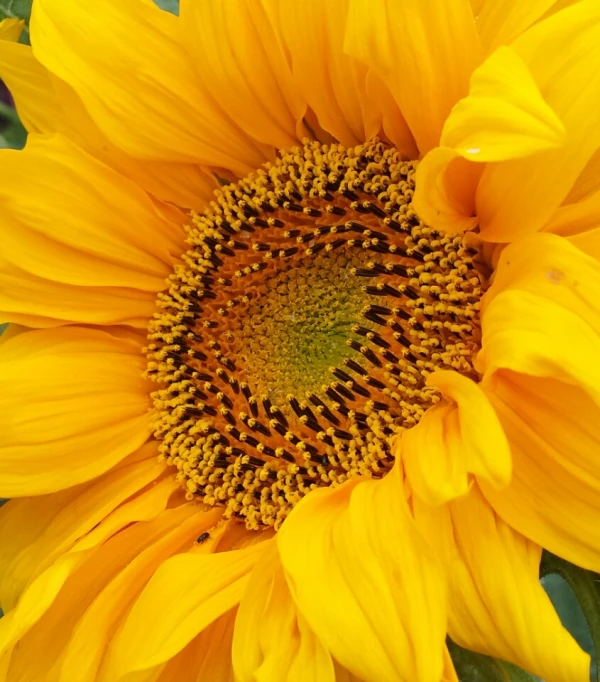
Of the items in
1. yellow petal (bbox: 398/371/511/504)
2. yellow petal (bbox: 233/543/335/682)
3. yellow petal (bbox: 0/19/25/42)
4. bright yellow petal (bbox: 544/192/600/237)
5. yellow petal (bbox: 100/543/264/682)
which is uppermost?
bright yellow petal (bbox: 544/192/600/237)

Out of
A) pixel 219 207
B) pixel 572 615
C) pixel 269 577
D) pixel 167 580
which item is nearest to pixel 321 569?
pixel 269 577

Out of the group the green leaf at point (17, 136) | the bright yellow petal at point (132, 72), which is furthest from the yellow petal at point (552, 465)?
the green leaf at point (17, 136)

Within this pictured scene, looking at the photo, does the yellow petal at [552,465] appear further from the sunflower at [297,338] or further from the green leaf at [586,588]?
the green leaf at [586,588]

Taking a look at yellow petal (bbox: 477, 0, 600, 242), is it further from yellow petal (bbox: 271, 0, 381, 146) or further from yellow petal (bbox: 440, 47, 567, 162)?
yellow petal (bbox: 271, 0, 381, 146)

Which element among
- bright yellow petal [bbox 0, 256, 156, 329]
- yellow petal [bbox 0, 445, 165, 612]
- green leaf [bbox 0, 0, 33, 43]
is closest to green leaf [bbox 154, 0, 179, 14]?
green leaf [bbox 0, 0, 33, 43]

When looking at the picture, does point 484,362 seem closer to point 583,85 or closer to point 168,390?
point 583,85

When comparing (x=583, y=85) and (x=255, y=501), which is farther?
(x=255, y=501)
